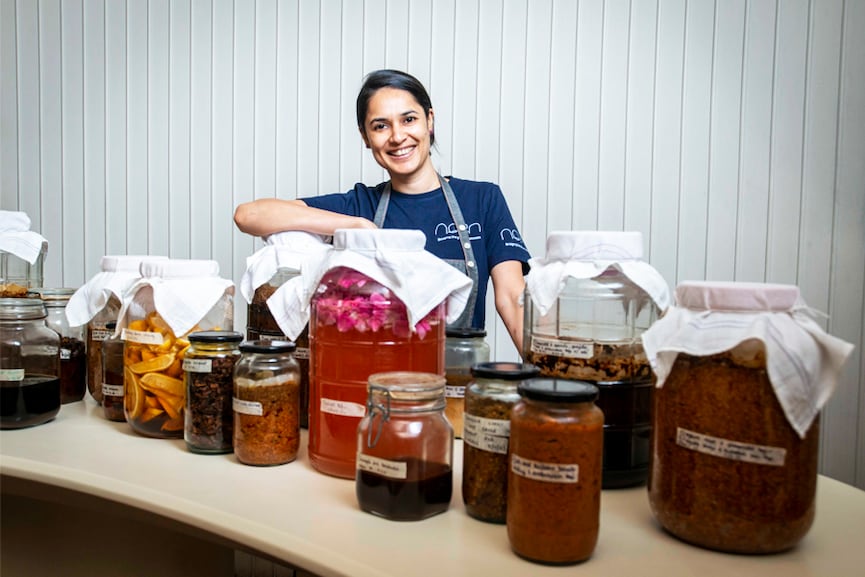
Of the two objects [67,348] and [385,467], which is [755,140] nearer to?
[385,467]

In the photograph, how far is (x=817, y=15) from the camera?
2.29 metres

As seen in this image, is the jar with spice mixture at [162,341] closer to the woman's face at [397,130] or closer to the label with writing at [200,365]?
the label with writing at [200,365]

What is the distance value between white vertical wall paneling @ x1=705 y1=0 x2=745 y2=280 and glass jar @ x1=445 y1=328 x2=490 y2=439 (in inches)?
61.3

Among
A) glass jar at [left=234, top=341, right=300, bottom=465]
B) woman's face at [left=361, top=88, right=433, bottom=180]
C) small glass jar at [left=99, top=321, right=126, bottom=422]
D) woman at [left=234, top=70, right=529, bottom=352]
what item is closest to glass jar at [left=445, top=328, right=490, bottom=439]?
glass jar at [left=234, top=341, right=300, bottom=465]

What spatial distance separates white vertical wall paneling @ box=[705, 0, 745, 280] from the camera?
7.70 ft

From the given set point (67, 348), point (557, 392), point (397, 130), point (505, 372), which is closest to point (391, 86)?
point (397, 130)

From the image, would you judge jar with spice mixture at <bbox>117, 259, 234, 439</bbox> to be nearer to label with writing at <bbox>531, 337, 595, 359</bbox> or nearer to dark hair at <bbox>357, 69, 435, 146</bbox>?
label with writing at <bbox>531, 337, 595, 359</bbox>

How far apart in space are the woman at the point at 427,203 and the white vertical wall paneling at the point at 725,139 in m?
0.75

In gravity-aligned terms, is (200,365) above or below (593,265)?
below

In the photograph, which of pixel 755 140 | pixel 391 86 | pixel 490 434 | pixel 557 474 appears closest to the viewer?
pixel 557 474

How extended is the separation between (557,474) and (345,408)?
0.37 meters

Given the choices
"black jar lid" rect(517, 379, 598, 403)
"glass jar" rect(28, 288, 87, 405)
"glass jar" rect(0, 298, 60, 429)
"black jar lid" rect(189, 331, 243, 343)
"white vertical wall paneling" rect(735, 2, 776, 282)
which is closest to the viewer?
"black jar lid" rect(517, 379, 598, 403)

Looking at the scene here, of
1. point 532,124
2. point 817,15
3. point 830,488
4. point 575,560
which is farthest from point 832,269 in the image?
point 575,560

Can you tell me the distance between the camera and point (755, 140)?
2355 mm
